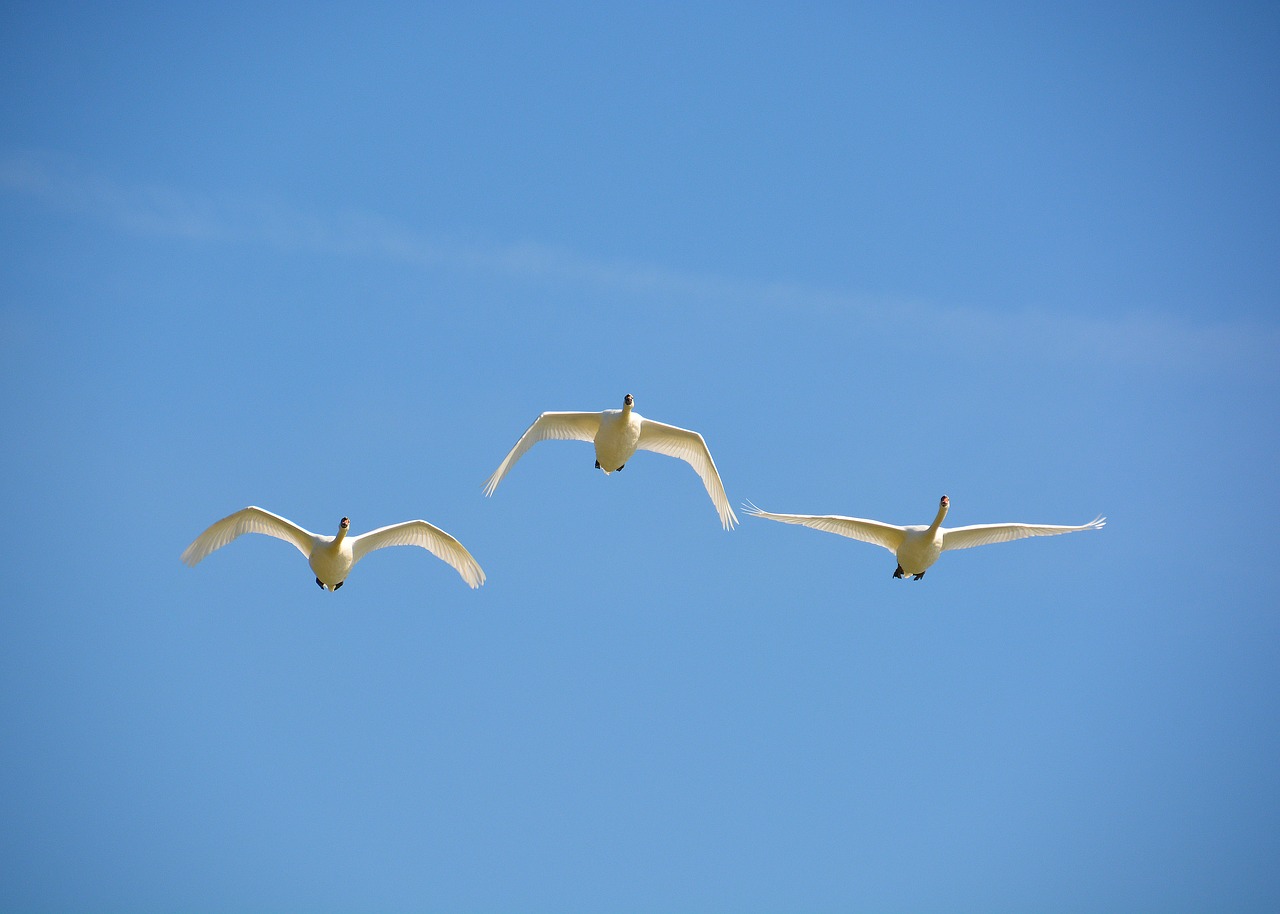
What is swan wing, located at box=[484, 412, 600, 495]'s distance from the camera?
139ft

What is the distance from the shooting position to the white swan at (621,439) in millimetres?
42531

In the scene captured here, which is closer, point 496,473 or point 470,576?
point 496,473

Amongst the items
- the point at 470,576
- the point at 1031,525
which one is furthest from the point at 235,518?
the point at 1031,525

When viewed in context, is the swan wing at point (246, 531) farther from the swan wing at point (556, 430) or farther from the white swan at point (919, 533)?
the white swan at point (919, 533)

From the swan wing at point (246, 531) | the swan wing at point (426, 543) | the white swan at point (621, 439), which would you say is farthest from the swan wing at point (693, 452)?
the swan wing at point (246, 531)

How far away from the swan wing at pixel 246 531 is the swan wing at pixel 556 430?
5765 mm

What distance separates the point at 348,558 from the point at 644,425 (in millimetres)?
8833

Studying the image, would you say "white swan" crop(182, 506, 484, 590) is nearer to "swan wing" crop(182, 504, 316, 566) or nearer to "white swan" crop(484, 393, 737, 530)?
"swan wing" crop(182, 504, 316, 566)

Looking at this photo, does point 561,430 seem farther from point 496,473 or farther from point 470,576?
point 470,576

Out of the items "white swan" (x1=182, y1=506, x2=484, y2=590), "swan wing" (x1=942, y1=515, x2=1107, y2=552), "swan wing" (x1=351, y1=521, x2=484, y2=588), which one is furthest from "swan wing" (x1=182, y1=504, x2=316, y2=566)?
"swan wing" (x1=942, y1=515, x2=1107, y2=552)

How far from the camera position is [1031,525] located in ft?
144

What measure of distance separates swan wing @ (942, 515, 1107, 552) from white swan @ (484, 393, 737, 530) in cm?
612

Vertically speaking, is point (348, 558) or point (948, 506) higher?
point (948, 506)

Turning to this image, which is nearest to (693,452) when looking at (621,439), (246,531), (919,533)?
(621,439)
